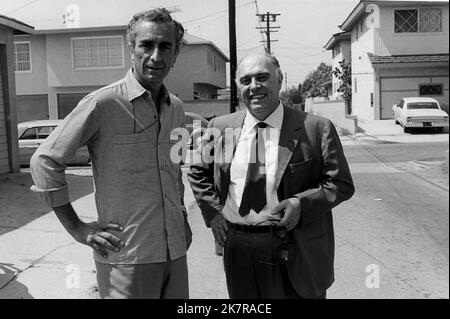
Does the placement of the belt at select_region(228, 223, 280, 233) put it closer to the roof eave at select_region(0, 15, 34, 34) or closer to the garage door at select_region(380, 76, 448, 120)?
the garage door at select_region(380, 76, 448, 120)

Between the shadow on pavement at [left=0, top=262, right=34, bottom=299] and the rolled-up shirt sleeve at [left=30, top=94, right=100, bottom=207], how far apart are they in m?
1.91

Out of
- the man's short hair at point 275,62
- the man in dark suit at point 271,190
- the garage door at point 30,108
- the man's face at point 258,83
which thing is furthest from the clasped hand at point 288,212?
the garage door at point 30,108

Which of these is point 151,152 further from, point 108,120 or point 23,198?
point 23,198

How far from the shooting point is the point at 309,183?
5.72 feet

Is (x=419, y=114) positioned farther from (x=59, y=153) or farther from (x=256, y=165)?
(x=59, y=153)

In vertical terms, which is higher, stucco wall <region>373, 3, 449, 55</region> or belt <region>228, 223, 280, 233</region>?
stucco wall <region>373, 3, 449, 55</region>

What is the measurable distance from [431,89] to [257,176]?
23.0 inches

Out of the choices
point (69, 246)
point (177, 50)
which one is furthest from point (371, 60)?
point (69, 246)

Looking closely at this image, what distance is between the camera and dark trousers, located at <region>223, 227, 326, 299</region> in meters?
1.79

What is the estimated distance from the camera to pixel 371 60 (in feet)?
6.57

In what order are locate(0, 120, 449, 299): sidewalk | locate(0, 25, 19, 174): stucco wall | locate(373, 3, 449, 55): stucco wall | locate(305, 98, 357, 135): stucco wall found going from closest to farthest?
locate(373, 3, 449, 55): stucco wall
locate(0, 120, 449, 299): sidewalk
locate(305, 98, 357, 135): stucco wall
locate(0, 25, 19, 174): stucco wall

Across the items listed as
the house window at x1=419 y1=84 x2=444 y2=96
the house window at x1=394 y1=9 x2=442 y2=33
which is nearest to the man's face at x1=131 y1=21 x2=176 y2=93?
the house window at x1=394 y1=9 x2=442 y2=33

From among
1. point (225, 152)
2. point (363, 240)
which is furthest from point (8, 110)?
point (225, 152)

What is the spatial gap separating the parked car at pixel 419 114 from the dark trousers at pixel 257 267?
582 millimetres
